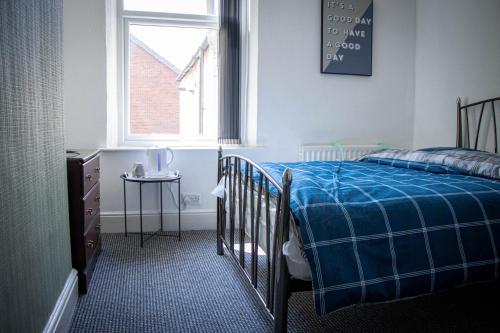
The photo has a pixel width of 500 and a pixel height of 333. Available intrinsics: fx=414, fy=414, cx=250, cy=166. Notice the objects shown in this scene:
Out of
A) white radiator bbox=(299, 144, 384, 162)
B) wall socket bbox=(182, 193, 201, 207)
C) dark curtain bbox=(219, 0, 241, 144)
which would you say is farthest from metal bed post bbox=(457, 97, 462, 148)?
wall socket bbox=(182, 193, 201, 207)

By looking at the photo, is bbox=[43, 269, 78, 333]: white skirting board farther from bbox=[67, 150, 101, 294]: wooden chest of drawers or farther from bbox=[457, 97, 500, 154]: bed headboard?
bbox=[457, 97, 500, 154]: bed headboard

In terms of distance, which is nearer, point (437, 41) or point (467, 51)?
point (467, 51)

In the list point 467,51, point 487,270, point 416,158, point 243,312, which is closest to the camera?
point 487,270

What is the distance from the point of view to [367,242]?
1504 millimetres

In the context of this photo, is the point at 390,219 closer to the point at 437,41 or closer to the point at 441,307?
the point at 441,307

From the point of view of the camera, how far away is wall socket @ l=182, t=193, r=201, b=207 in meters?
3.48

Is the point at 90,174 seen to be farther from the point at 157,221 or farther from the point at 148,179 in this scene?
the point at 157,221

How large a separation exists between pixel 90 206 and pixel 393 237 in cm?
170

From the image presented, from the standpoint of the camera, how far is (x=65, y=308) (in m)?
1.77

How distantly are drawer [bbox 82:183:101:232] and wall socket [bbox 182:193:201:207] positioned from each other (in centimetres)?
90

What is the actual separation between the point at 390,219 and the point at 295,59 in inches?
91.8

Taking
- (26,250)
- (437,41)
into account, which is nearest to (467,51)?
(437,41)

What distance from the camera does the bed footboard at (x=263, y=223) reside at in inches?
59.2

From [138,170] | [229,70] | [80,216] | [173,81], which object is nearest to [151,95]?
[173,81]
